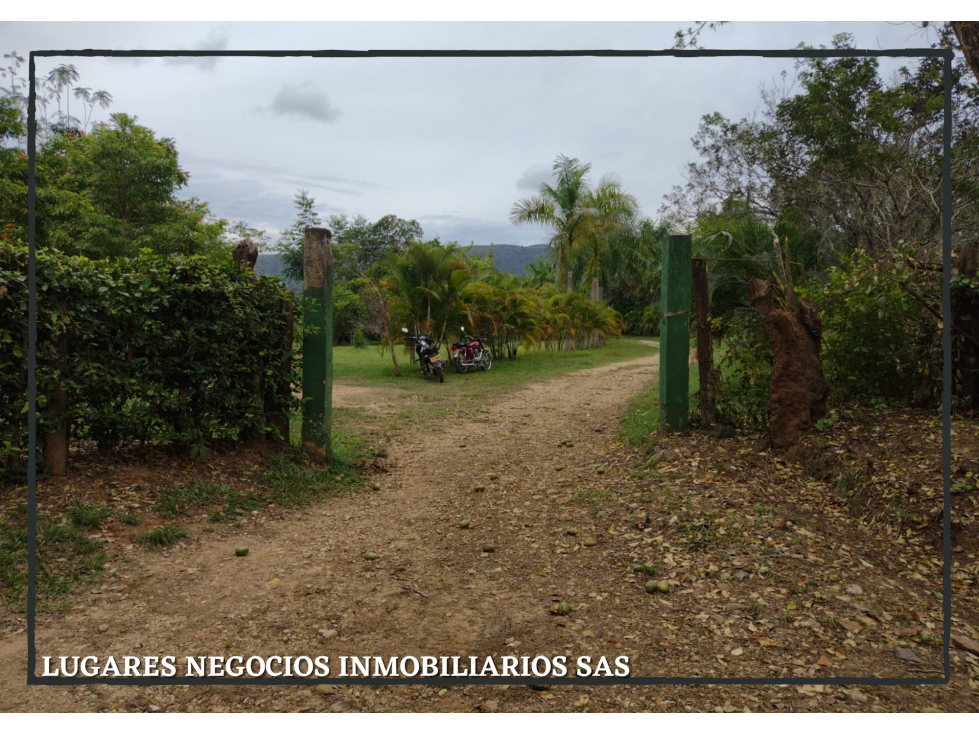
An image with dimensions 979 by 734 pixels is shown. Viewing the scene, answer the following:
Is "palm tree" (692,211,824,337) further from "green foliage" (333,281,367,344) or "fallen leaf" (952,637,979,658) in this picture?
"green foliage" (333,281,367,344)

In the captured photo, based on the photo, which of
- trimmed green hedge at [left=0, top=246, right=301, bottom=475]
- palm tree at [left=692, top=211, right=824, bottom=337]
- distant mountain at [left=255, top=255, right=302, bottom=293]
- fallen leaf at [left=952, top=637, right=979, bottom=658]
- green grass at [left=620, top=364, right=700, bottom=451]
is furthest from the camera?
palm tree at [left=692, top=211, right=824, bottom=337]

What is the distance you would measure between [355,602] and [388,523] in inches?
54.5

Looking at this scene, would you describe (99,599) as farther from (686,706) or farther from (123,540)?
(686,706)

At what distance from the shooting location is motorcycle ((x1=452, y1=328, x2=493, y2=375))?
14430 millimetres

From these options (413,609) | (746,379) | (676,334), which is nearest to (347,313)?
(676,334)

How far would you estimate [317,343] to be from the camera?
559 centimetres

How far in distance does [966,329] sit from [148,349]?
20.7ft

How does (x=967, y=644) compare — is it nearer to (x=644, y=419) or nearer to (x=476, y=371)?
(x=644, y=419)

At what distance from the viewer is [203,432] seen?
5020mm

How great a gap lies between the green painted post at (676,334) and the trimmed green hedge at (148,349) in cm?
349

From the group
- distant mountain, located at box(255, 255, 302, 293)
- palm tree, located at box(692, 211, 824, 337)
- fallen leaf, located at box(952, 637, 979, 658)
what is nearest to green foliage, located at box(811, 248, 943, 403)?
fallen leaf, located at box(952, 637, 979, 658)

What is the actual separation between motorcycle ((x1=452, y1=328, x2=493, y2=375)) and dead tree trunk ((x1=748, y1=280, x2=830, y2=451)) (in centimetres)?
955

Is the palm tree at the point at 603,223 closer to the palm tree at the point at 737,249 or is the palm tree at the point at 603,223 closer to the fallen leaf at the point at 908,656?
the palm tree at the point at 737,249

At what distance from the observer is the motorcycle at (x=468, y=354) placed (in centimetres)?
1443
